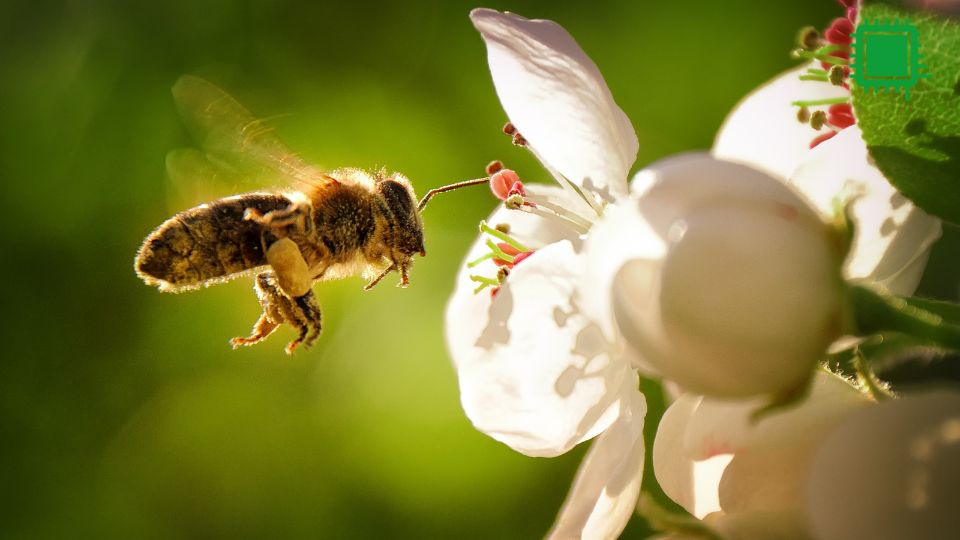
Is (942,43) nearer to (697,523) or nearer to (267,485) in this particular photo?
(697,523)

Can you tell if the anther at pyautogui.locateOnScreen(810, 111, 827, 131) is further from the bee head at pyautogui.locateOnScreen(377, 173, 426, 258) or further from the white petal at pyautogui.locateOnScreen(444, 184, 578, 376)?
the bee head at pyautogui.locateOnScreen(377, 173, 426, 258)

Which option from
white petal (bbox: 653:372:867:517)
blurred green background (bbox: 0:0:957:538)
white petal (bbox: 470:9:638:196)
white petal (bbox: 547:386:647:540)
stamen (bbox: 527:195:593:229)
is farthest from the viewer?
blurred green background (bbox: 0:0:957:538)

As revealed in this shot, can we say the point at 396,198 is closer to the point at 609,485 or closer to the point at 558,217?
the point at 558,217

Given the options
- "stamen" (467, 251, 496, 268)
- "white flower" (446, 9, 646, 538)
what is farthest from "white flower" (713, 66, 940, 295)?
"stamen" (467, 251, 496, 268)

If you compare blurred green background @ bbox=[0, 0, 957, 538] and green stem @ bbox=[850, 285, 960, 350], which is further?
blurred green background @ bbox=[0, 0, 957, 538]

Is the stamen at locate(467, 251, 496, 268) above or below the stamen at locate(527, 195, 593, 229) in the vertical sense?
below

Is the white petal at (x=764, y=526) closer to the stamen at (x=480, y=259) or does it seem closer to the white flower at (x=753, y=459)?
the white flower at (x=753, y=459)

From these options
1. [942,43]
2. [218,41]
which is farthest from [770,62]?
[942,43]
